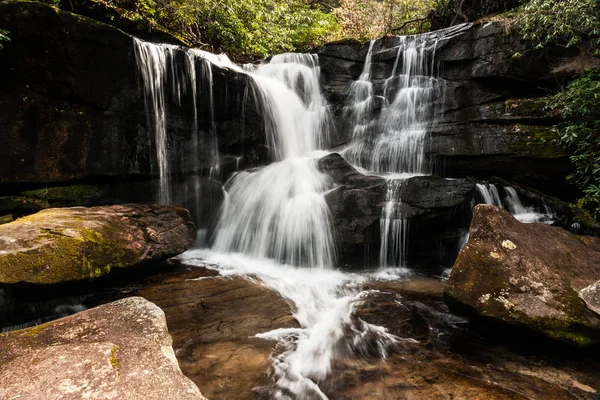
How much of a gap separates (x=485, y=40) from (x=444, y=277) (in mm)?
7286

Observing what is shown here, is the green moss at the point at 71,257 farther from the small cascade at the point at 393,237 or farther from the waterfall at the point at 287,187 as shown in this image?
the small cascade at the point at 393,237

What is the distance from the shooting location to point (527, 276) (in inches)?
155

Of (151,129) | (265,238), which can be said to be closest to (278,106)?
(151,129)

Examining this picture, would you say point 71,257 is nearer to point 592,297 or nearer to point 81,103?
point 81,103

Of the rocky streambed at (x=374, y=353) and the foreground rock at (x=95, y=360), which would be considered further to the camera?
the rocky streambed at (x=374, y=353)

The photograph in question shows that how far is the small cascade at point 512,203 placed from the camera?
6.98 m

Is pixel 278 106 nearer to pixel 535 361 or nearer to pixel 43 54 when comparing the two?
pixel 43 54

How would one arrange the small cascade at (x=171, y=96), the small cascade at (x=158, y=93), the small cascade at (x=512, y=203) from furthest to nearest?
the small cascade at (x=171, y=96) < the small cascade at (x=158, y=93) < the small cascade at (x=512, y=203)

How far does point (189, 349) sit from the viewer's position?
3.46 metres

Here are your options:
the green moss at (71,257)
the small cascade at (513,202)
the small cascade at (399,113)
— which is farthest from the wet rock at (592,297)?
the small cascade at (399,113)

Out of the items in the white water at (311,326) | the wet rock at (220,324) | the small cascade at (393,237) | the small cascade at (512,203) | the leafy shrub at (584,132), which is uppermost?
the leafy shrub at (584,132)

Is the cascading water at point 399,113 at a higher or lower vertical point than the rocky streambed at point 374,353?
higher

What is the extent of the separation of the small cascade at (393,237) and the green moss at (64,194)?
679 centimetres

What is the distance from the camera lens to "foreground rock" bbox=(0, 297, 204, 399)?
5.95 feet
